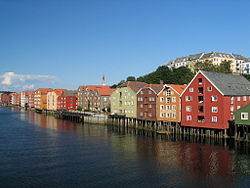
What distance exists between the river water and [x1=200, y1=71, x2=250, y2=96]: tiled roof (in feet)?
41.0

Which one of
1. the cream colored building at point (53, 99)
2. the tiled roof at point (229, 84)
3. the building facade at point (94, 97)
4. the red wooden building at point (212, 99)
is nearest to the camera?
the red wooden building at point (212, 99)

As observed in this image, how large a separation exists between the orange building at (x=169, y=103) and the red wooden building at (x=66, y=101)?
66.3 metres

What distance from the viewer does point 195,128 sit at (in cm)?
5684

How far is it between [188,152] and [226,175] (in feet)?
37.5

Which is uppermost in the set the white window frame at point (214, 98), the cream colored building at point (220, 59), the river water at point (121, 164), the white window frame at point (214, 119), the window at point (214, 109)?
the cream colored building at point (220, 59)

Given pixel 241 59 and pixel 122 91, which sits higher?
pixel 241 59

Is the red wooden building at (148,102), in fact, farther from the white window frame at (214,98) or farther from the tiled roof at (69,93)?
the tiled roof at (69,93)

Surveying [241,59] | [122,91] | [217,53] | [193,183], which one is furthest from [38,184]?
[241,59]

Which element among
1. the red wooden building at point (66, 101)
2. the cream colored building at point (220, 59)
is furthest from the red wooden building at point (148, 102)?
the cream colored building at point (220, 59)

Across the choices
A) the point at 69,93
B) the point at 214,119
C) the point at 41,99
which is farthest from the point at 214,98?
the point at 41,99

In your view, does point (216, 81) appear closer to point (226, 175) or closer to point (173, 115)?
point (173, 115)

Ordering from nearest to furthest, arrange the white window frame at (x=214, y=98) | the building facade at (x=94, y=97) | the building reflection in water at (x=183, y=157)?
the building reflection in water at (x=183, y=157)
the white window frame at (x=214, y=98)
the building facade at (x=94, y=97)

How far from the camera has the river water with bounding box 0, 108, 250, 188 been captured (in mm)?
28188

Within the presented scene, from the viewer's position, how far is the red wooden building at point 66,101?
122 meters
